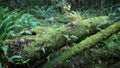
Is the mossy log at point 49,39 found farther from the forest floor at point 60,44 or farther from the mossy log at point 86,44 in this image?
the mossy log at point 86,44

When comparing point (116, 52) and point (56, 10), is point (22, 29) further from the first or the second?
point (56, 10)

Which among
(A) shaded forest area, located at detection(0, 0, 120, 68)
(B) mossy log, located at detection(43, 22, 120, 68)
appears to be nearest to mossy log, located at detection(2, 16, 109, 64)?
(A) shaded forest area, located at detection(0, 0, 120, 68)

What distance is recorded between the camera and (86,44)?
604 cm

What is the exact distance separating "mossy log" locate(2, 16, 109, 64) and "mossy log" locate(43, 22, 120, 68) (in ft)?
0.85

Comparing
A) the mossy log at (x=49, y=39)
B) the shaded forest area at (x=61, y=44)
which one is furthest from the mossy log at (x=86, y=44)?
the mossy log at (x=49, y=39)

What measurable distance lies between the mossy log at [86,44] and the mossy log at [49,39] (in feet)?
0.85

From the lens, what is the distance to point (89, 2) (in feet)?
36.1

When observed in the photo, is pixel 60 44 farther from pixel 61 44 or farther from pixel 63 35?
pixel 63 35

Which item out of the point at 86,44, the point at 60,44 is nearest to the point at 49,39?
the point at 60,44

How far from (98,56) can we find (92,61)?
0.89 ft

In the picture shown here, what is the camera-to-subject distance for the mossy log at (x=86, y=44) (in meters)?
5.84

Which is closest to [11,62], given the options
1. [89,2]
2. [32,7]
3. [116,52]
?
[116,52]

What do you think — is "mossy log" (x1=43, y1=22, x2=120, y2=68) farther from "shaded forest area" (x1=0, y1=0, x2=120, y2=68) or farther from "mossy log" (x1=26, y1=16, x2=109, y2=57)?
"mossy log" (x1=26, y1=16, x2=109, y2=57)

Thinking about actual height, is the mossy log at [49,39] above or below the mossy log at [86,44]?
above
